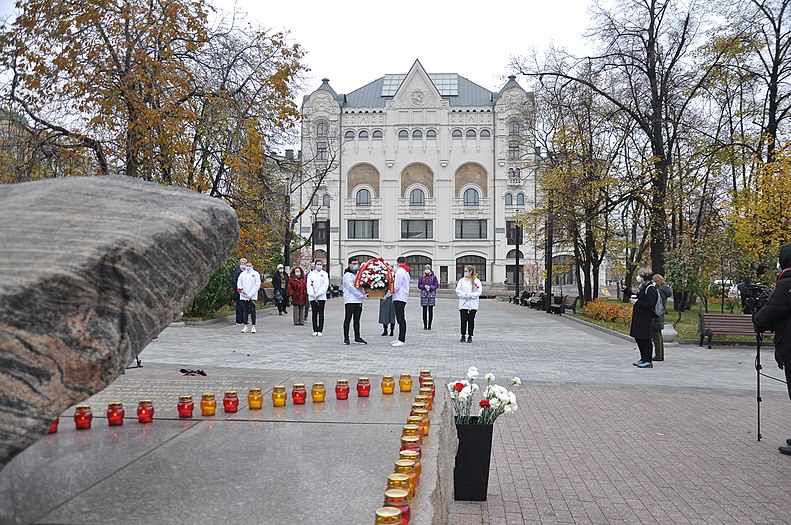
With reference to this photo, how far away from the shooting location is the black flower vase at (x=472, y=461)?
4605mm

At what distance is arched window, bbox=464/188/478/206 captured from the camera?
219 ft

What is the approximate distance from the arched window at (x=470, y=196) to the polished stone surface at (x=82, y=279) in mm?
64238

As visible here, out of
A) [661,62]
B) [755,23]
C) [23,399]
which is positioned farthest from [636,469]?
[755,23]

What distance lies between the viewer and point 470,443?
15.1 ft

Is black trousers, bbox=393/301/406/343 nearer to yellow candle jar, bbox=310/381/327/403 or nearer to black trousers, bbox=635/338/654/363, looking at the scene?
black trousers, bbox=635/338/654/363

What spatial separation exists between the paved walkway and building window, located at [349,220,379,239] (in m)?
51.3

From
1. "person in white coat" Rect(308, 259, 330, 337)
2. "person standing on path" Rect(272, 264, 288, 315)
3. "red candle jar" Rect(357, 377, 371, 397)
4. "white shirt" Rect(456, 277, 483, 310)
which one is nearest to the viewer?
"red candle jar" Rect(357, 377, 371, 397)

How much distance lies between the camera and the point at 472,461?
4699 millimetres

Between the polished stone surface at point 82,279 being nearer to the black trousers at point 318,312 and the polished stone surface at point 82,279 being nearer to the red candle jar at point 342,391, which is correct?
the red candle jar at point 342,391

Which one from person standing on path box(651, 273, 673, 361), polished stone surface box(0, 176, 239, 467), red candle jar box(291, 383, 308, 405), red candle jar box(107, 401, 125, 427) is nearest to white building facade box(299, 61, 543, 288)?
person standing on path box(651, 273, 673, 361)

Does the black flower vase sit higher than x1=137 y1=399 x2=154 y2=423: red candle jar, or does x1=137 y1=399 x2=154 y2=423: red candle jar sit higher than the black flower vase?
x1=137 y1=399 x2=154 y2=423: red candle jar

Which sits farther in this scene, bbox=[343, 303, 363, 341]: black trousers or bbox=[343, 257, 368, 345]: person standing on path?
bbox=[343, 303, 363, 341]: black trousers

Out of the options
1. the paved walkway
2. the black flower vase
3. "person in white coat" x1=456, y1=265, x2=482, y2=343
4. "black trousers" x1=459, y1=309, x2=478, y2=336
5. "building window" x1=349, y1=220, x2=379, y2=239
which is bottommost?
the paved walkway

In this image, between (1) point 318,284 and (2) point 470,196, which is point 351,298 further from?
(2) point 470,196
